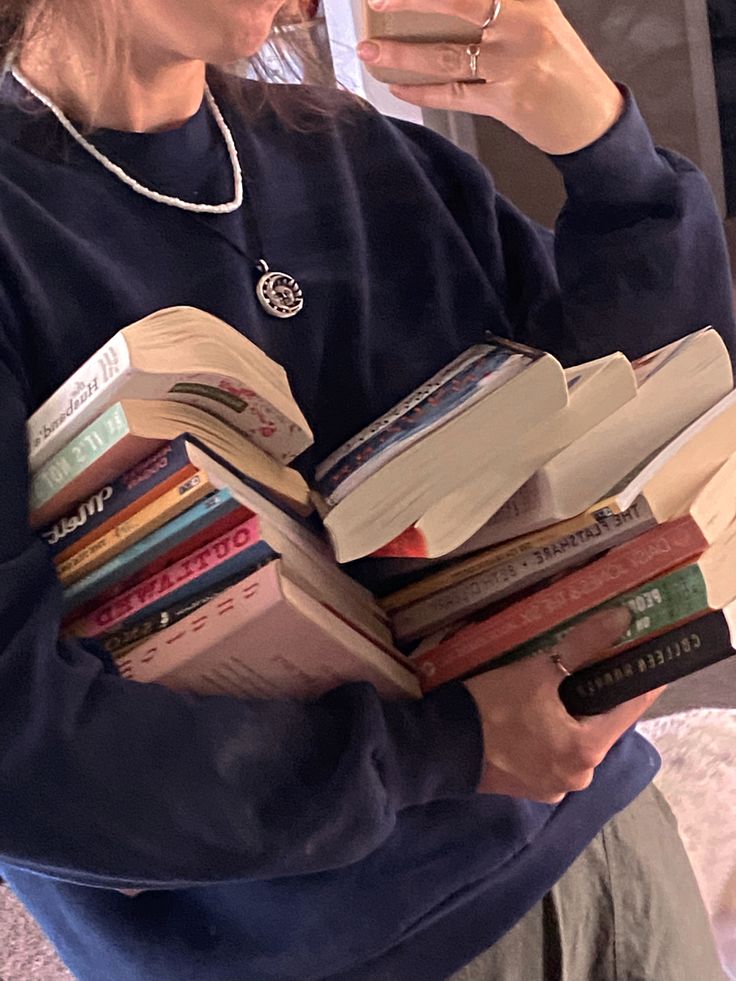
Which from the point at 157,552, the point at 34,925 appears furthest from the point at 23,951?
the point at 157,552

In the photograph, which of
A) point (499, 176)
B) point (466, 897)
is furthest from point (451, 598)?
point (499, 176)

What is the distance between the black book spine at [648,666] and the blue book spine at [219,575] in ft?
0.64

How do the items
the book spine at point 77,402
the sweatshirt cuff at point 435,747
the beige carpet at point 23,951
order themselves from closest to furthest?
the book spine at point 77,402 → the sweatshirt cuff at point 435,747 → the beige carpet at point 23,951

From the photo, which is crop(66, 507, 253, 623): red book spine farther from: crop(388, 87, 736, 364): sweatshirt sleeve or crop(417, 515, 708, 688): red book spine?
crop(388, 87, 736, 364): sweatshirt sleeve

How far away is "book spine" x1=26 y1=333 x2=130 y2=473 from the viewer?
47 cm

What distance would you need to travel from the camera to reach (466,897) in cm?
63

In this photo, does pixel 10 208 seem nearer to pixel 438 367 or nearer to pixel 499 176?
pixel 438 367

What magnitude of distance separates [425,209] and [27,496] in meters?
0.38

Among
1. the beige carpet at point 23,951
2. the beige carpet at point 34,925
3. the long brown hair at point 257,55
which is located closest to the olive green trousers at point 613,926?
the long brown hair at point 257,55

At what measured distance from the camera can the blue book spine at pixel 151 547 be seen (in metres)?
0.51

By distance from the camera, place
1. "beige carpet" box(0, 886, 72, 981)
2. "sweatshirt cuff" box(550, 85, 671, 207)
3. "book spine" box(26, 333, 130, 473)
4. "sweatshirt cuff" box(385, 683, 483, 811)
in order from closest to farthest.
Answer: "book spine" box(26, 333, 130, 473), "sweatshirt cuff" box(385, 683, 483, 811), "sweatshirt cuff" box(550, 85, 671, 207), "beige carpet" box(0, 886, 72, 981)

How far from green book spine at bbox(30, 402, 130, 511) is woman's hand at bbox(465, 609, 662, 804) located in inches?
10.1

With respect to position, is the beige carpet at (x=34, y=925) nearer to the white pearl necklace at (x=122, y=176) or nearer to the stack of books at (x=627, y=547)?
the stack of books at (x=627, y=547)

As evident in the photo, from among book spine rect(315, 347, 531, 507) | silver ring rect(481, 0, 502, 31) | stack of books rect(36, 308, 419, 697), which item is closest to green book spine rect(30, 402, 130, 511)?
stack of books rect(36, 308, 419, 697)
